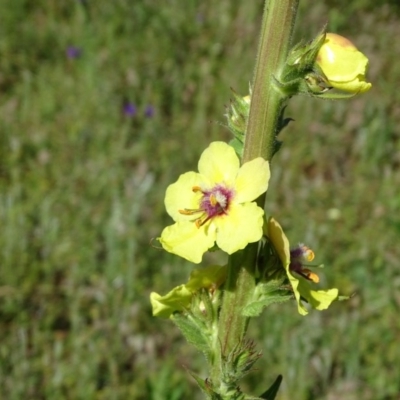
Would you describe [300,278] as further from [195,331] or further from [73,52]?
[73,52]

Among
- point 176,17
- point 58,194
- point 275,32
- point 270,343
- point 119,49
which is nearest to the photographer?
point 275,32

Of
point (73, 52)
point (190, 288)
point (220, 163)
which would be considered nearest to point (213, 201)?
point (220, 163)

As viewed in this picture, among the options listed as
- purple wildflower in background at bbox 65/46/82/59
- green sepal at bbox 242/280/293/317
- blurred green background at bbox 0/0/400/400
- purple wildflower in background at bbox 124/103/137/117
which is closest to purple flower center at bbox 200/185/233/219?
green sepal at bbox 242/280/293/317

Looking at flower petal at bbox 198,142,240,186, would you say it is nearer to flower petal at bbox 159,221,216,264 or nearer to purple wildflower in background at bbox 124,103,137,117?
flower petal at bbox 159,221,216,264

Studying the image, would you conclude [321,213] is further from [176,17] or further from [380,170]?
[176,17]

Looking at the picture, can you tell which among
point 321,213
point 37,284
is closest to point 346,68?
point 37,284

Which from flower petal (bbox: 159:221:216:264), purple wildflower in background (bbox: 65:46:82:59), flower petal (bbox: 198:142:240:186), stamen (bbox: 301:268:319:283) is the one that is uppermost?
flower petal (bbox: 198:142:240:186)

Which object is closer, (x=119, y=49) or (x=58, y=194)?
(x=58, y=194)
